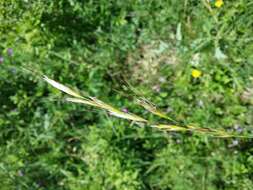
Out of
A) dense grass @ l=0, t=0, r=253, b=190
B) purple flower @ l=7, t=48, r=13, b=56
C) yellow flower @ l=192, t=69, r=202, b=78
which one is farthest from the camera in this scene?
purple flower @ l=7, t=48, r=13, b=56

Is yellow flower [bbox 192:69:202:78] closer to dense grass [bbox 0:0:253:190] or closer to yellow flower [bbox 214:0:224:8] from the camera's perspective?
dense grass [bbox 0:0:253:190]

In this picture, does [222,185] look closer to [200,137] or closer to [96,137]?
[200,137]

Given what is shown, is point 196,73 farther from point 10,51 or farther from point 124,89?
point 10,51

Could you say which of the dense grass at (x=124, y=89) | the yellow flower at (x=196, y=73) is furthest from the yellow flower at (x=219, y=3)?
the yellow flower at (x=196, y=73)

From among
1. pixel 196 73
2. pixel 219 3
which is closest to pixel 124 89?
pixel 196 73

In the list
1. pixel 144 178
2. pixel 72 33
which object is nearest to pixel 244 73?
pixel 144 178

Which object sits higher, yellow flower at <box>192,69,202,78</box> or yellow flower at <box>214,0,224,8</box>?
yellow flower at <box>214,0,224,8</box>

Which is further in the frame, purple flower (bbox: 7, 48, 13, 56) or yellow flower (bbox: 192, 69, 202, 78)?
purple flower (bbox: 7, 48, 13, 56)

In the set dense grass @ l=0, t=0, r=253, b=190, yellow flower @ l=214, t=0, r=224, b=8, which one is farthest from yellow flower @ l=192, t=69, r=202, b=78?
yellow flower @ l=214, t=0, r=224, b=8
